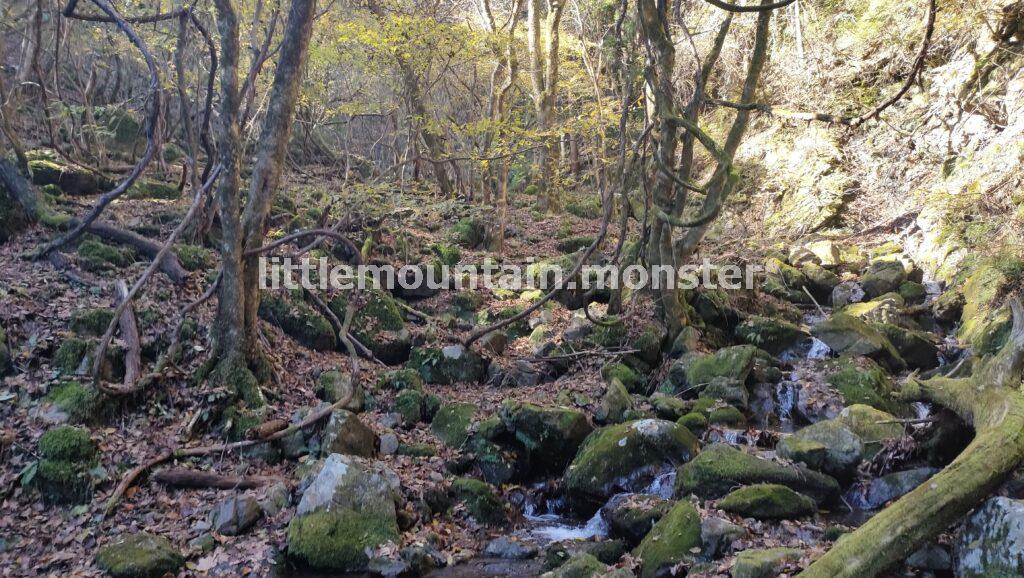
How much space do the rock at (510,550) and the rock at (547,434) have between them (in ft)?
5.27

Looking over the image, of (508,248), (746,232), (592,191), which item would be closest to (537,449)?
(508,248)

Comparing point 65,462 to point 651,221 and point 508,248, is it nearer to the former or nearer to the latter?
point 651,221

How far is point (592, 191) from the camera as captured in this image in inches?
925

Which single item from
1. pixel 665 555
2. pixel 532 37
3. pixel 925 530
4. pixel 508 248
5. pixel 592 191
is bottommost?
pixel 665 555

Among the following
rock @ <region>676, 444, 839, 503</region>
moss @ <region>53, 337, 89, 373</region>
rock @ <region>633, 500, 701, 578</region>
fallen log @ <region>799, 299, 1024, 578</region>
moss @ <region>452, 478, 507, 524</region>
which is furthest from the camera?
moss @ <region>53, 337, 89, 373</region>

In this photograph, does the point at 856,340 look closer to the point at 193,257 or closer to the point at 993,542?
the point at 993,542

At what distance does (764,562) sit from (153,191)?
512 inches

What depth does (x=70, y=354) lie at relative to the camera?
22.4 feet

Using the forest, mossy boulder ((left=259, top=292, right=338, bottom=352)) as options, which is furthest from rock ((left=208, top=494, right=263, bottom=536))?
mossy boulder ((left=259, top=292, right=338, bottom=352))

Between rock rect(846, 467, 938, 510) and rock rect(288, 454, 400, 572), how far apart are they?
4.42 m

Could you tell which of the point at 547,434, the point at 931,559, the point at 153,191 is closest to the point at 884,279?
the point at 547,434

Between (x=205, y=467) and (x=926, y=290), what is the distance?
531 inches

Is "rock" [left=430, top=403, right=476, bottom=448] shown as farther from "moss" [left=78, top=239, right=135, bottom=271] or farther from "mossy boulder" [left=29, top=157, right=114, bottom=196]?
"mossy boulder" [left=29, top=157, right=114, bottom=196]

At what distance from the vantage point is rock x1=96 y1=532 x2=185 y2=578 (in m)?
4.71
